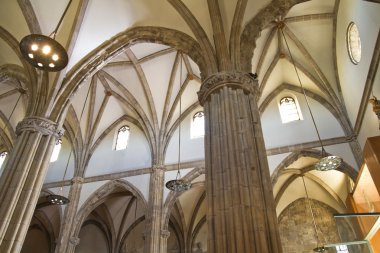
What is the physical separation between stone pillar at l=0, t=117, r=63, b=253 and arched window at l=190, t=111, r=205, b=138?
24.6 feet

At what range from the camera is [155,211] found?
14.3 meters

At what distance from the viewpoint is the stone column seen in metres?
6.14

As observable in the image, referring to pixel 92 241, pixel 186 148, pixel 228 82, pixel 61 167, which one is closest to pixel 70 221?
pixel 61 167

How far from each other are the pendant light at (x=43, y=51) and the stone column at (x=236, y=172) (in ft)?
12.5

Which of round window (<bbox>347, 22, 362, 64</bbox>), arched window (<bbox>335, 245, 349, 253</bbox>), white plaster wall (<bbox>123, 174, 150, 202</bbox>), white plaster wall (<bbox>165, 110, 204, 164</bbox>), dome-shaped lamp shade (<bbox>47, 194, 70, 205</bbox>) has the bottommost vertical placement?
arched window (<bbox>335, 245, 349, 253</bbox>)

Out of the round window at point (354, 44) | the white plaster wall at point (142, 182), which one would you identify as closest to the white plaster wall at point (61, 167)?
the white plaster wall at point (142, 182)

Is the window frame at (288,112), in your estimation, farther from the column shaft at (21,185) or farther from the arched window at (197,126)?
the column shaft at (21,185)

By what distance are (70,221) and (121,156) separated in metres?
4.18

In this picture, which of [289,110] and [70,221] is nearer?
[70,221]

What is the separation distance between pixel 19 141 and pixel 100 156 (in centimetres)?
789

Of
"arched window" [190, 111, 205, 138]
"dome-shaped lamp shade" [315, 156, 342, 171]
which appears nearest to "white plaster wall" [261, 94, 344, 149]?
"arched window" [190, 111, 205, 138]

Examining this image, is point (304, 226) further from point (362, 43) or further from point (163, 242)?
point (362, 43)

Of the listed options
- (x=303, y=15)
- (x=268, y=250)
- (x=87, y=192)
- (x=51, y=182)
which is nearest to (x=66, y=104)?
(x=87, y=192)

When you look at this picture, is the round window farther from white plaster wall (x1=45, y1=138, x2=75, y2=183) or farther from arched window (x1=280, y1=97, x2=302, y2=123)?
white plaster wall (x1=45, y1=138, x2=75, y2=183)
